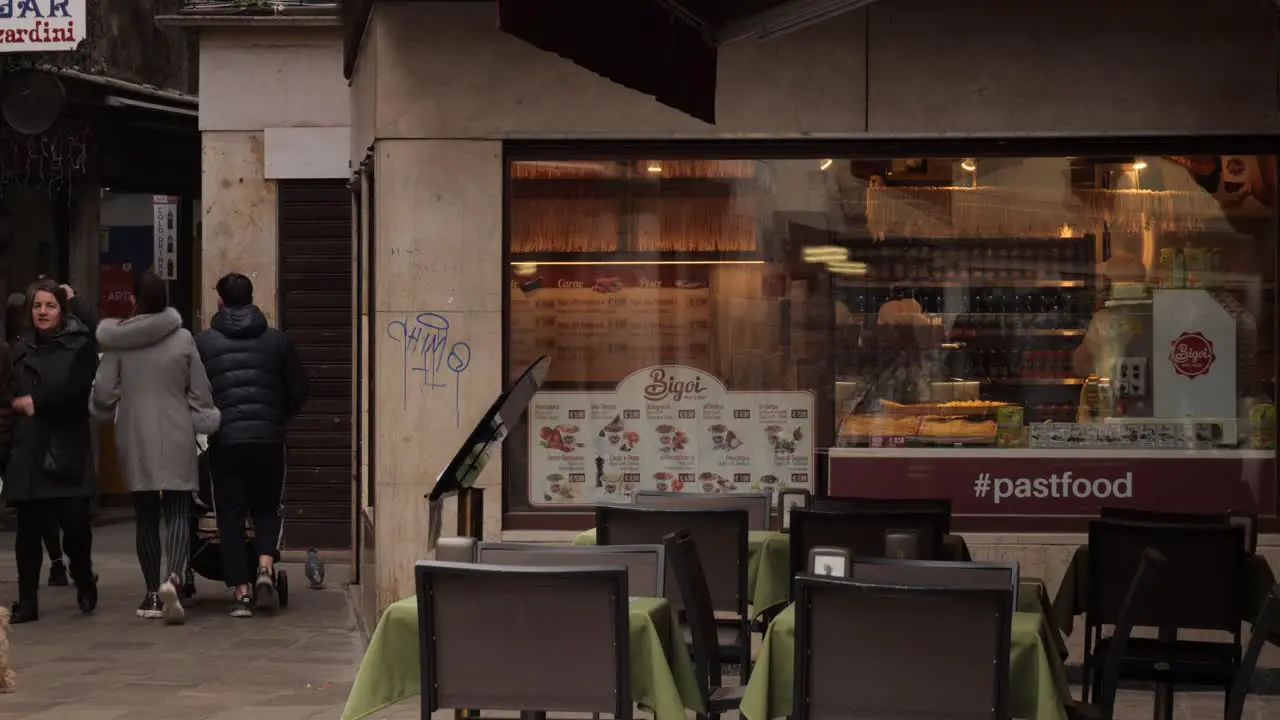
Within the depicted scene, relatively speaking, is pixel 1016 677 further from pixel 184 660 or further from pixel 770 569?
pixel 184 660

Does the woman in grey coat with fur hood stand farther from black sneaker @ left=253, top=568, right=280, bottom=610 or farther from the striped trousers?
black sneaker @ left=253, top=568, right=280, bottom=610

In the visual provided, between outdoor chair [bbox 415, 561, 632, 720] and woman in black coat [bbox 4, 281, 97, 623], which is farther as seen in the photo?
woman in black coat [bbox 4, 281, 97, 623]

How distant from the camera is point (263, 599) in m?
11.5

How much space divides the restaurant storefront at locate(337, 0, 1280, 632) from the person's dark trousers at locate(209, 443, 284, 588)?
126 centimetres

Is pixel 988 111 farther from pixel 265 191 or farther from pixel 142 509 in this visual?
pixel 265 191

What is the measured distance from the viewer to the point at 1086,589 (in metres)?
7.63

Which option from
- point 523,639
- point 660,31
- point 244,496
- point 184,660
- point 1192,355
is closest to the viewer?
point 523,639

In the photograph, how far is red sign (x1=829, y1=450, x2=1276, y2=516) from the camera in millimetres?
10016

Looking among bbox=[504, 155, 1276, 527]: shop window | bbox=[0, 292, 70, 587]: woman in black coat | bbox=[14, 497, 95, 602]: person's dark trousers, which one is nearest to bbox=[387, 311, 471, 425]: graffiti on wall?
bbox=[504, 155, 1276, 527]: shop window

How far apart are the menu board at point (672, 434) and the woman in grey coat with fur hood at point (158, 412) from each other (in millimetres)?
2250

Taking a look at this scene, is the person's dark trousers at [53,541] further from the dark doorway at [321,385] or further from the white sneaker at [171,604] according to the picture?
the dark doorway at [321,385]

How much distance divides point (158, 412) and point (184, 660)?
70.6 inches

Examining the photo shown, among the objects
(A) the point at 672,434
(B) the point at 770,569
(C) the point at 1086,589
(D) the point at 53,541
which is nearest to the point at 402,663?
(B) the point at 770,569

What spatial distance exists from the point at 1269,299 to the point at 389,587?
4.91 m
